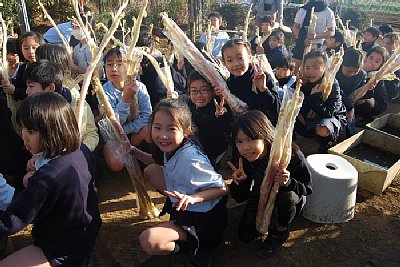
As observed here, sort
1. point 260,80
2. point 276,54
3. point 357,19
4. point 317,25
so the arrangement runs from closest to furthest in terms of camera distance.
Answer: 1. point 260,80
2. point 276,54
3. point 317,25
4. point 357,19

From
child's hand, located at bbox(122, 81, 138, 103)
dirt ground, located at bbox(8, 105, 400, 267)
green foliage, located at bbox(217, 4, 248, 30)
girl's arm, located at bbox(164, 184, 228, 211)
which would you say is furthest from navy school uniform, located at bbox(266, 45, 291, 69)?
green foliage, located at bbox(217, 4, 248, 30)

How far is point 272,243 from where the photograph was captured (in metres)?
2.29

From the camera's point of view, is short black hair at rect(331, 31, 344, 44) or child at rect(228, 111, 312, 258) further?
short black hair at rect(331, 31, 344, 44)

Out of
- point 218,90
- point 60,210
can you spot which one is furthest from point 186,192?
point 218,90

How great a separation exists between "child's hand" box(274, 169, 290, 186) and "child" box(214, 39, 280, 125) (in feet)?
3.20

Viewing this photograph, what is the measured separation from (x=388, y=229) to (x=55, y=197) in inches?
86.0

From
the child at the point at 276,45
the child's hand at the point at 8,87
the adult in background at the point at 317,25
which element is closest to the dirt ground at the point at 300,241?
the child's hand at the point at 8,87

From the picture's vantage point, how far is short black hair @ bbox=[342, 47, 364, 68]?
12.8ft

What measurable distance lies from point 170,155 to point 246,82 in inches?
48.0

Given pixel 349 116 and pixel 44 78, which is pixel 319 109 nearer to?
pixel 349 116

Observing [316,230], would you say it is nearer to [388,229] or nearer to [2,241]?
[388,229]

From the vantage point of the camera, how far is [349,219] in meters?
2.57

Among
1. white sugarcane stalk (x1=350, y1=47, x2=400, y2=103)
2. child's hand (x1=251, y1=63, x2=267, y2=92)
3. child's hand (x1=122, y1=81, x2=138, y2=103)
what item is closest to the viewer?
child's hand (x1=122, y1=81, x2=138, y2=103)

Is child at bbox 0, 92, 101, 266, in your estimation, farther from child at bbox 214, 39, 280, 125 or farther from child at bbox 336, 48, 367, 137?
child at bbox 336, 48, 367, 137
